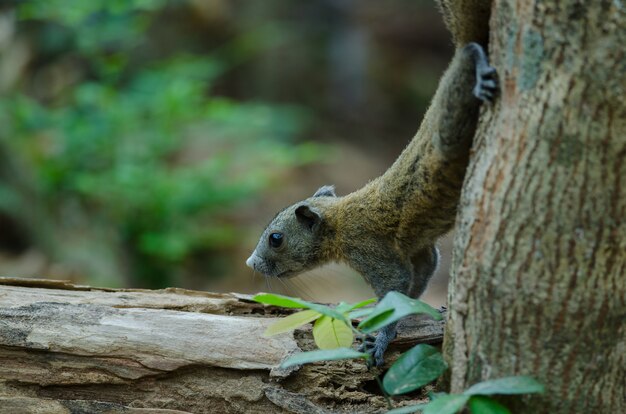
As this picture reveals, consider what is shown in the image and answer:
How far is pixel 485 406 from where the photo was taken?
2904 mm

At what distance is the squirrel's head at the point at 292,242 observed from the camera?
5.52 meters

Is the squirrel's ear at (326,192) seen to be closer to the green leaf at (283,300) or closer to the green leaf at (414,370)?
the green leaf at (414,370)

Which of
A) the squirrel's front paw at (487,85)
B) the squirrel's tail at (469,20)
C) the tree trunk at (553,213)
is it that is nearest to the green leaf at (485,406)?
the tree trunk at (553,213)

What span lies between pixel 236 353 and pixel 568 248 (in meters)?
2.04

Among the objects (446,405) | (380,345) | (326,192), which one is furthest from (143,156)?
(446,405)

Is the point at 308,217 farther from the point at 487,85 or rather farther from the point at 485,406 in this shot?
the point at 485,406

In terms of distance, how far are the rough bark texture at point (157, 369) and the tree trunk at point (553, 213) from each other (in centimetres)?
114

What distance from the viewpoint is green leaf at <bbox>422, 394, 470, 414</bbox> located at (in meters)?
2.81

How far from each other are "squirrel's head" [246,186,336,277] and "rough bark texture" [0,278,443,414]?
128 cm

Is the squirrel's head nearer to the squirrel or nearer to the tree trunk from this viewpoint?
the squirrel

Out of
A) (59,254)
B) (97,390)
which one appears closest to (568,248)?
(97,390)

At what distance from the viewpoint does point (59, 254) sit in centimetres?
932

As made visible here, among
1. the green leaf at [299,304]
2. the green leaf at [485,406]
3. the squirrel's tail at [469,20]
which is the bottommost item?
the green leaf at [485,406]

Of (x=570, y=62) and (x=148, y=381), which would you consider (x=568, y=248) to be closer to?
(x=570, y=62)
